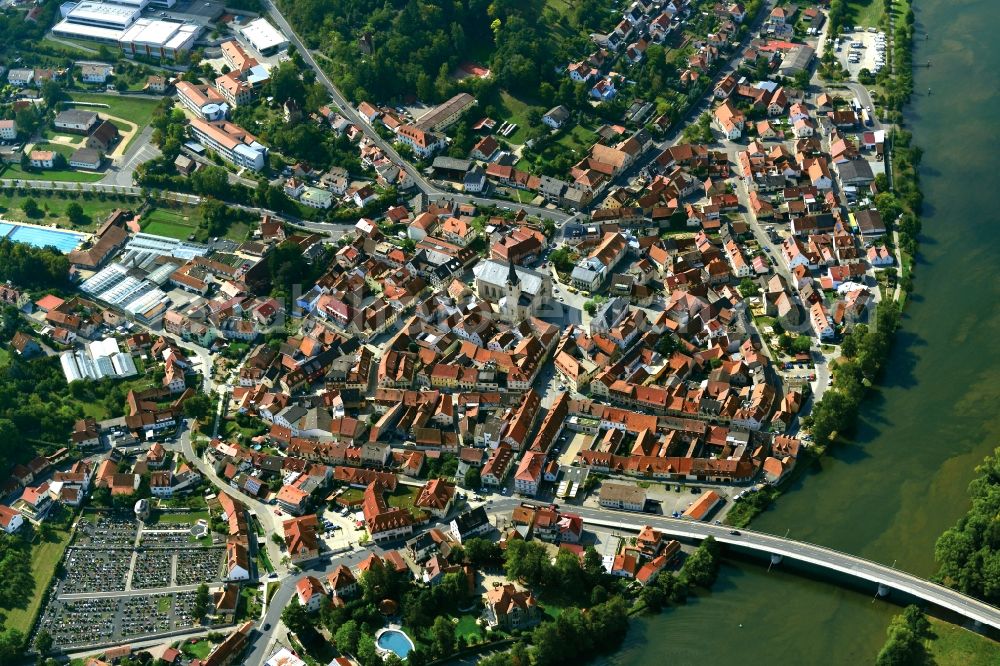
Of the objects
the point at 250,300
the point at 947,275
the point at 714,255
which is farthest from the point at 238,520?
the point at 947,275

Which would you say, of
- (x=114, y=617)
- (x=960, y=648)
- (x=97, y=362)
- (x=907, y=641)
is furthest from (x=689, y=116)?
(x=114, y=617)

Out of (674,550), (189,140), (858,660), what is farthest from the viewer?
(189,140)

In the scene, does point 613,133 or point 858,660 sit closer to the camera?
point 858,660

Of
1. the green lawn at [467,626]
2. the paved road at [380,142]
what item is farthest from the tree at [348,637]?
the paved road at [380,142]

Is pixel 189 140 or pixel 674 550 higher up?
pixel 189 140

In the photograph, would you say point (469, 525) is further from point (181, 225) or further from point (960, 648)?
point (181, 225)

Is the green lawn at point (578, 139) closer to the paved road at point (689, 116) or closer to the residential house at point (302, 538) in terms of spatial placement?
the paved road at point (689, 116)

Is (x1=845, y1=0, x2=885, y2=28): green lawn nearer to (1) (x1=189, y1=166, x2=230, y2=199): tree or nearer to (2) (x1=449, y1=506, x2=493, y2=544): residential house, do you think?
(1) (x1=189, y1=166, x2=230, y2=199): tree

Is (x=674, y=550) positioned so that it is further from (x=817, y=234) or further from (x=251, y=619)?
(x=817, y=234)
